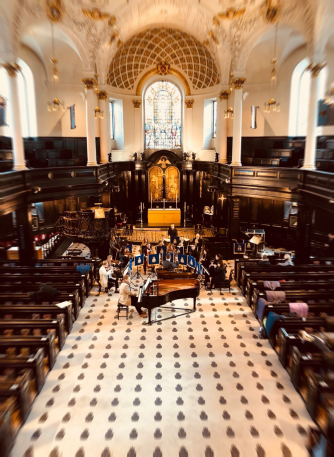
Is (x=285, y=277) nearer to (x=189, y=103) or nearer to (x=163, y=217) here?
(x=163, y=217)

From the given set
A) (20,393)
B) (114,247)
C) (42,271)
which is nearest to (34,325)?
(20,393)

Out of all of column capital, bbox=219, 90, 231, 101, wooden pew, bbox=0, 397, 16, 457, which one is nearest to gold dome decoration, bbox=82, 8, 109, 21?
column capital, bbox=219, 90, 231, 101

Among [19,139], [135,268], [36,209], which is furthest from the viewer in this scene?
[36,209]

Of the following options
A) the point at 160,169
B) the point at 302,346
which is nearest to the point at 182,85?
the point at 160,169

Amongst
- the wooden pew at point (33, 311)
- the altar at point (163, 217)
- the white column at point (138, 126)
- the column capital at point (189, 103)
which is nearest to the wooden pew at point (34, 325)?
the wooden pew at point (33, 311)

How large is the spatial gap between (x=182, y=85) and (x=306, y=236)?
49.4ft

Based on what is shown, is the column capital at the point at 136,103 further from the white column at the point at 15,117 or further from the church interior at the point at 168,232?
the white column at the point at 15,117

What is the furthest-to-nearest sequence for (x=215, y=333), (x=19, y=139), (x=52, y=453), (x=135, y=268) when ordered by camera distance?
(x=135, y=268), (x=19, y=139), (x=215, y=333), (x=52, y=453)

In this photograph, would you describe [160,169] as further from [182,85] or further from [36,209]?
[36,209]

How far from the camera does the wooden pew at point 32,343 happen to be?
8656 millimetres

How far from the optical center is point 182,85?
2623 cm

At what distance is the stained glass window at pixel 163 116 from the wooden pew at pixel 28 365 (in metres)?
21.2

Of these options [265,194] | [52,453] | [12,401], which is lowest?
[52,453]

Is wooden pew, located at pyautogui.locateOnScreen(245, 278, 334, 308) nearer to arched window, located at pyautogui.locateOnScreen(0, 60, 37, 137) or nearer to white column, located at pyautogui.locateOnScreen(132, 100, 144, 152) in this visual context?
arched window, located at pyautogui.locateOnScreen(0, 60, 37, 137)
